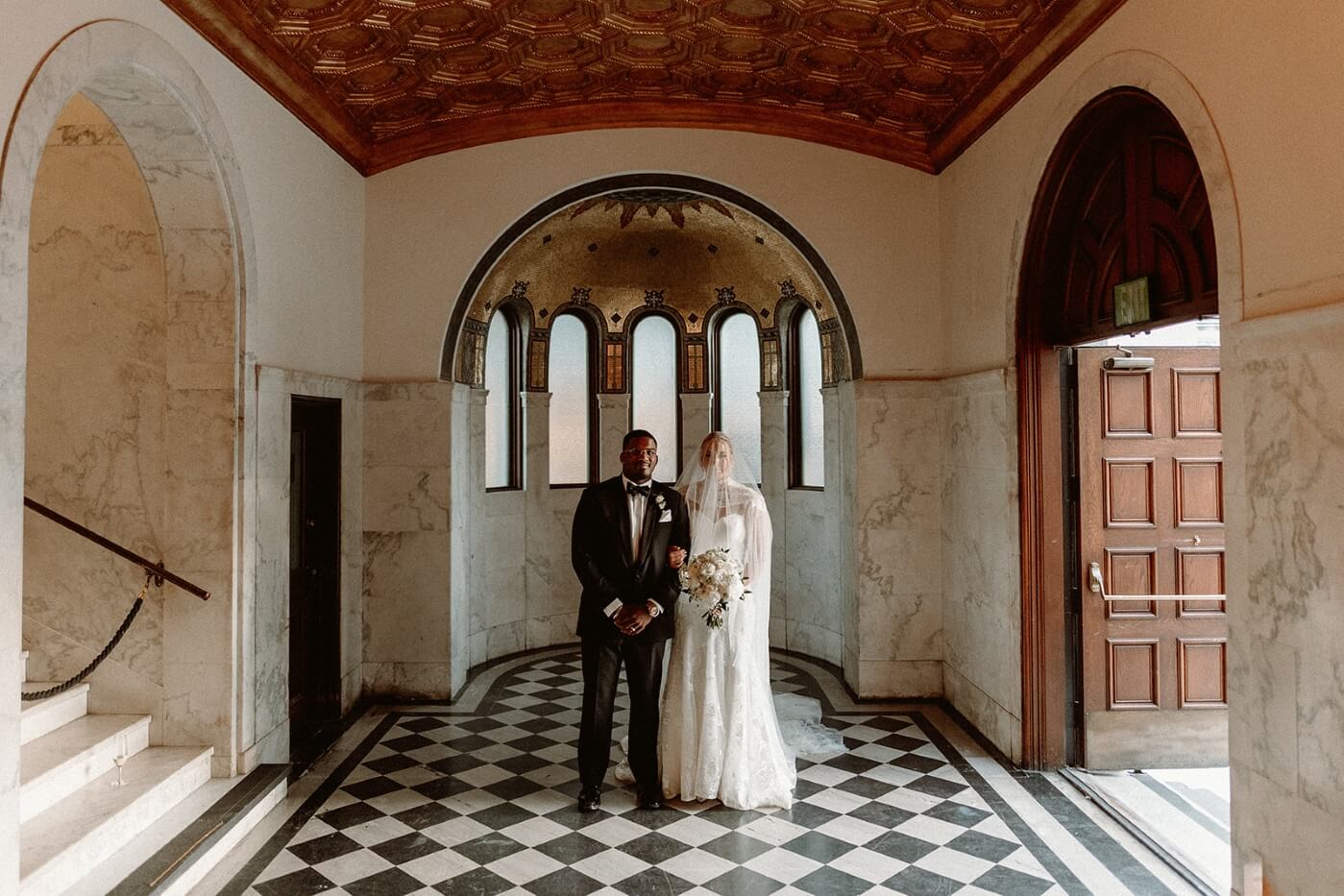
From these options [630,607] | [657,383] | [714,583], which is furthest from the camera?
[657,383]

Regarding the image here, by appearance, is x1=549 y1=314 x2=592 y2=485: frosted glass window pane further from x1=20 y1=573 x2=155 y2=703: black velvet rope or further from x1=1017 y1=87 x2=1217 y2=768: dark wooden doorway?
x1=1017 y1=87 x2=1217 y2=768: dark wooden doorway

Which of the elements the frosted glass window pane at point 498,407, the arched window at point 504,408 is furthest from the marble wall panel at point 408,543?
the arched window at point 504,408

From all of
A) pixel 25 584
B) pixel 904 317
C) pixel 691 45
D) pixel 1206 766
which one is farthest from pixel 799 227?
pixel 25 584

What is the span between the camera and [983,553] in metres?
6.23

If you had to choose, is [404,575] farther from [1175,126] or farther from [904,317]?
[1175,126]

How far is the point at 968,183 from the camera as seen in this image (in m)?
6.54

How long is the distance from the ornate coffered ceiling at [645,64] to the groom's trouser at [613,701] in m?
3.73

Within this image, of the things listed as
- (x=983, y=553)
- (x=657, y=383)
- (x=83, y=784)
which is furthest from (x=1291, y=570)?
(x=657, y=383)

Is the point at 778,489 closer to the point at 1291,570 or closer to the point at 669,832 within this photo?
the point at 669,832

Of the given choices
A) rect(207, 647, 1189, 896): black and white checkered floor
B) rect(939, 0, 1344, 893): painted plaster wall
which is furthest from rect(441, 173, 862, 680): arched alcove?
rect(939, 0, 1344, 893): painted plaster wall

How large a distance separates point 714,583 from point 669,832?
1310 millimetres

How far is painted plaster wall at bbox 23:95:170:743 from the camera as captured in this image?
511 centimetres

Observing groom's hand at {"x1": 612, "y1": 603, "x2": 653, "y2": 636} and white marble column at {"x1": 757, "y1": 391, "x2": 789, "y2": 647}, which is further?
white marble column at {"x1": 757, "y1": 391, "x2": 789, "y2": 647}

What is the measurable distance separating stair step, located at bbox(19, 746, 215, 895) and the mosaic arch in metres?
3.44
